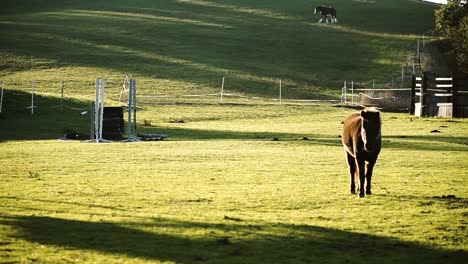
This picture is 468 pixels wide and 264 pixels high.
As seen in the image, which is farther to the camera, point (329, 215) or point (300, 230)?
point (329, 215)

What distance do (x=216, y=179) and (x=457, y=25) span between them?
180 feet

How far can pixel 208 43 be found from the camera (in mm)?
83688

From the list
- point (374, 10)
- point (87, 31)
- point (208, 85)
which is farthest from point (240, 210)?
point (374, 10)

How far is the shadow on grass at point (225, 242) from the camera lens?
30.8 feet

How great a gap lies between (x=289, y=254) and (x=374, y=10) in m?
103

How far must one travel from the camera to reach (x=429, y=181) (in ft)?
54.7

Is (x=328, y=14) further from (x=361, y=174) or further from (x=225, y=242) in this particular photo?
(x=225, y=242)

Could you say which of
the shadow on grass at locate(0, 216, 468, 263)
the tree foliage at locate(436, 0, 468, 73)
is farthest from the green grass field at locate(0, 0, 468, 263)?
the tree foliage at locate(436, 0, 468, 73)

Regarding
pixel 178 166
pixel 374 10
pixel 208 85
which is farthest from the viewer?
pixel 374 10

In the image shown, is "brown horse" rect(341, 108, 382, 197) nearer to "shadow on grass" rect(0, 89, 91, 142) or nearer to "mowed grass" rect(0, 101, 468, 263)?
"mowed grass" rect(0, 101, 468, 263)

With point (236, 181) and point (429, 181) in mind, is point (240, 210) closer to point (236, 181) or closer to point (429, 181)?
point (236, 181)

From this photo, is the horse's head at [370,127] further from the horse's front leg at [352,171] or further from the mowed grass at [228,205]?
the horse's front leg at [352,171]

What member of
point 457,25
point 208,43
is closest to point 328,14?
point 208,43

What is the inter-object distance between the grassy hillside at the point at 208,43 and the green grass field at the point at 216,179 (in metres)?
0.56
